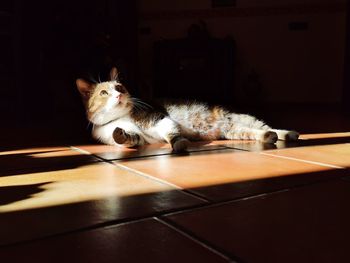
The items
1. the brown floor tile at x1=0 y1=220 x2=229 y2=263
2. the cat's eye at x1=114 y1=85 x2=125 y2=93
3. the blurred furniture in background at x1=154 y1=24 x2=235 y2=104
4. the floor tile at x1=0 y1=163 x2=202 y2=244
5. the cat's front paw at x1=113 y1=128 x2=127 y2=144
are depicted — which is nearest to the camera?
the brown floor tile at x1=0 y1=220 x2=229 y2=263

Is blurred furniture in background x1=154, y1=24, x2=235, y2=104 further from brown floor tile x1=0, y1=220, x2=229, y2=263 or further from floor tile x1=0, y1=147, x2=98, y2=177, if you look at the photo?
brown floor tile x1=0, y1=220, x2=229, y2=263

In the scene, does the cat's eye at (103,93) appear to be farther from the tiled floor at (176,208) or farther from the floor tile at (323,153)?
the floor tile at (323,153)

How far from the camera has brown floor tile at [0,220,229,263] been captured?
0.55m

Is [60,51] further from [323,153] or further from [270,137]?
[323,153]

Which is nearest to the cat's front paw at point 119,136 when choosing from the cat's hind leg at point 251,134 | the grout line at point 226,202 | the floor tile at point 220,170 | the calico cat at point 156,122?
the calico cat at point 156,122

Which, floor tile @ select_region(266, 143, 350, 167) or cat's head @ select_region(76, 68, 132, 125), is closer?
floor tile @ select_region(266, 143, 350, 167)

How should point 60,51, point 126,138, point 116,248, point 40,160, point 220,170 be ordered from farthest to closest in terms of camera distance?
point 60,51 < point 126,138 < point 40,160 < point 220,170 < point 116,248

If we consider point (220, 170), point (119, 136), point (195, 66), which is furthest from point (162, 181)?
point (195, 66)

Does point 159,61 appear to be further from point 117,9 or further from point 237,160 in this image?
point 237,160

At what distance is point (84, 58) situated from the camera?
3.36 metres

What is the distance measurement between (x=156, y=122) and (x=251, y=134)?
43 cm

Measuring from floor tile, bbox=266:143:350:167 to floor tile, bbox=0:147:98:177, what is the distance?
0.67 meters

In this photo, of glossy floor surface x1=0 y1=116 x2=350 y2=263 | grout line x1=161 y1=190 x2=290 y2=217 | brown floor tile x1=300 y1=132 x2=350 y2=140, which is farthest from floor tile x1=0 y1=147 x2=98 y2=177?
brown floor tile x1=300 y1=132 x2=350 y2=140

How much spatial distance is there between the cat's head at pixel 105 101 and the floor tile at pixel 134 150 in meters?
0.16
